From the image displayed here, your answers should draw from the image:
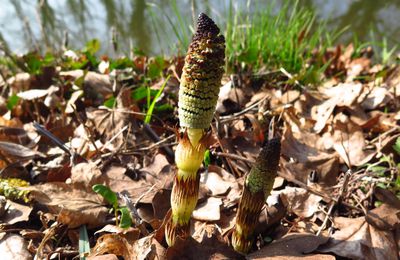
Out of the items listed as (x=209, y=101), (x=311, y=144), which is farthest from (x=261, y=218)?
(x=311, y=144)

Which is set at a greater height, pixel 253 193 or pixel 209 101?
pixel 209 101

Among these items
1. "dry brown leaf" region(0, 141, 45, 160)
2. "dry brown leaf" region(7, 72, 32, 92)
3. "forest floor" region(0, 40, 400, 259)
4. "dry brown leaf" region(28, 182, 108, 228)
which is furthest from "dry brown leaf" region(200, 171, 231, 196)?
"dry brown leaf" region(7, 72, 32, 92)

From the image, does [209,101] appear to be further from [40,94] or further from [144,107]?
[40,94]

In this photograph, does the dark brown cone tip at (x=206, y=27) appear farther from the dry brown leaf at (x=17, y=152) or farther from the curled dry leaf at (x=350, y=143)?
the dry brown leaf at (x=17, y=152)

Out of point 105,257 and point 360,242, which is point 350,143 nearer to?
point 360,242

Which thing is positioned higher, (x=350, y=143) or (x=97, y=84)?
(x=97, y=84)

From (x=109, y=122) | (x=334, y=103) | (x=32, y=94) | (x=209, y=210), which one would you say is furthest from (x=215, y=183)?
(x=32, y=94)
